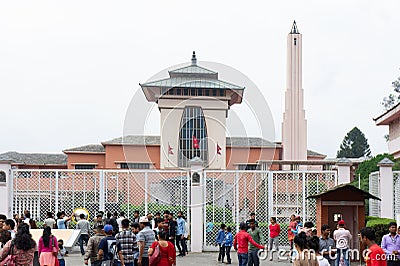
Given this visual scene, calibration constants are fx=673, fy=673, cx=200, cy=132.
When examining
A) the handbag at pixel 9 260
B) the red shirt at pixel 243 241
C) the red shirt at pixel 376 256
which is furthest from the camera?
the red shirt at pixel 243 241

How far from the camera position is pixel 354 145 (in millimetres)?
72812

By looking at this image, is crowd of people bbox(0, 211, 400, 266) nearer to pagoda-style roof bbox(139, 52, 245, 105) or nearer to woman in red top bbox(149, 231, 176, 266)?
woman in red top bbox(149, 231, 176, 266)

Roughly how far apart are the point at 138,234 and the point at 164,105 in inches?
1315

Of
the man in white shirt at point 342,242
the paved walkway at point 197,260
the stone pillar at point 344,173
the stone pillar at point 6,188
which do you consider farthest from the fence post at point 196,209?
the man in white shirt at point 342,242

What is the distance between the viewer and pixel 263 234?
22.5 metres

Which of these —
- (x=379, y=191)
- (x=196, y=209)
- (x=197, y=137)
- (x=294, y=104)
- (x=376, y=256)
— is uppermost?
(x=294, y=104)

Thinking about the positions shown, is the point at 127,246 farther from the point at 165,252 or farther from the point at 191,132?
the point at 191,132

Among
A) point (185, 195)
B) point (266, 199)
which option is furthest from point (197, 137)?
point (185, 195)

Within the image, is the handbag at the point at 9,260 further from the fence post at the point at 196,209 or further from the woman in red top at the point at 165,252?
the fence post at the point at 196,209

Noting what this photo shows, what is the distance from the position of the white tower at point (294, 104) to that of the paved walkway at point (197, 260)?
1094 inches

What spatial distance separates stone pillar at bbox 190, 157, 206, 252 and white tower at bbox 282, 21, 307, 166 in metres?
27.0

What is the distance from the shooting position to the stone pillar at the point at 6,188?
848 inches

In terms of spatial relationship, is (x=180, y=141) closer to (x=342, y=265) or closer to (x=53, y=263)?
(x=342, y=265)

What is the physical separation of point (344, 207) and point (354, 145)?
187 ft
